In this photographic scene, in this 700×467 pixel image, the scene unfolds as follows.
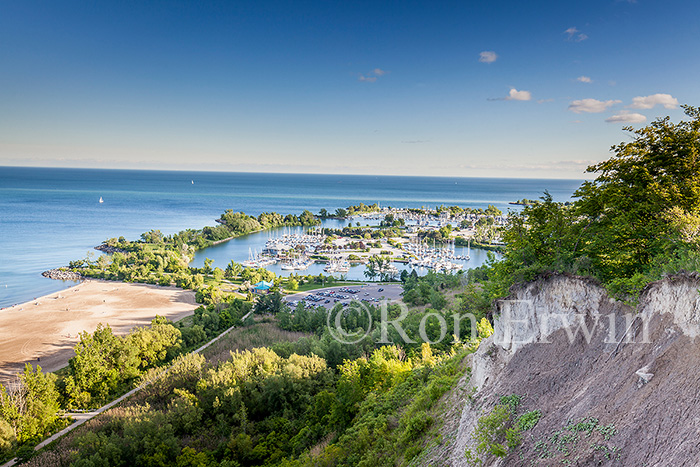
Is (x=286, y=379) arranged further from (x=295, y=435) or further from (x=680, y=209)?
(x=680, y=209)

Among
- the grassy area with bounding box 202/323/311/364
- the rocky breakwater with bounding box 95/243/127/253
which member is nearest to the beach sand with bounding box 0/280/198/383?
the grassy area with bounding box 202/323/311/364

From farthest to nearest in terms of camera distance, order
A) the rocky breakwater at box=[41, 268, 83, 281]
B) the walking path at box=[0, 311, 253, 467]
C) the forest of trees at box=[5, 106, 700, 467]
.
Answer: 1. the rocky breakwater at box=[41, 268, 83, 281]
2. the walking path at box=[0, 311, 253, 467]
3. the forest of trees at box=[5, 106, 700, 467]

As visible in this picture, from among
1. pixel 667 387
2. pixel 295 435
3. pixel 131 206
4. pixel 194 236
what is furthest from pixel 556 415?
pixel 131 206

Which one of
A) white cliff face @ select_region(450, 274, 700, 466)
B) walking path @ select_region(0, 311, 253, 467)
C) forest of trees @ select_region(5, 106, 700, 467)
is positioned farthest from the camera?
walking path @ select_region(0, 311, 253, 467)

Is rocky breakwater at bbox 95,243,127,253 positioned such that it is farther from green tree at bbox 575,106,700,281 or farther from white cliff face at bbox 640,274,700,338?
white cliff face at bbox 640,274,700,338

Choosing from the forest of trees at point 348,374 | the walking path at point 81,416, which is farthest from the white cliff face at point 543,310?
the walking path at point 81,416

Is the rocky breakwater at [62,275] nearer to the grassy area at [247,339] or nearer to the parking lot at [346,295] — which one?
the parking lot at [346,295]

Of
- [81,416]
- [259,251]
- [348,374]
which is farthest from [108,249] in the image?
[348,374]
